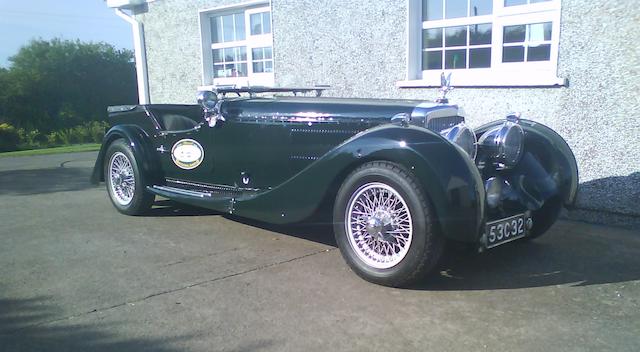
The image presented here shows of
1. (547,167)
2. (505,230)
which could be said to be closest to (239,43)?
(547,167)

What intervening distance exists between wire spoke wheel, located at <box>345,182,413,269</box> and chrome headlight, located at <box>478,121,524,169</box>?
1019mm

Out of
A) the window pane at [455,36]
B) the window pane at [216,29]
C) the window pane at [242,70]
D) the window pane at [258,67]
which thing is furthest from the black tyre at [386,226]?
the window pane at [216,29]

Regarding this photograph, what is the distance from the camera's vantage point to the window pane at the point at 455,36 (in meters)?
6.31

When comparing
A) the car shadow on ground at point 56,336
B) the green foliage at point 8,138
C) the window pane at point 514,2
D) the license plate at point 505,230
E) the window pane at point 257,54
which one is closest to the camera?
the car shadow on ground at point 56,336

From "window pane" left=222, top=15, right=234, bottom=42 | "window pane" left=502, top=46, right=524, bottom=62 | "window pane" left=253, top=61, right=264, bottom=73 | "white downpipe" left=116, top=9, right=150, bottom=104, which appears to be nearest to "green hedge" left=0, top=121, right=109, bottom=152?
"white downpipe" left=116, top=9, right=150, bottom=104

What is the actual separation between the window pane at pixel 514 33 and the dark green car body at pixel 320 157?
1.55 m

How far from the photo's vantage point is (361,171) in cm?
371

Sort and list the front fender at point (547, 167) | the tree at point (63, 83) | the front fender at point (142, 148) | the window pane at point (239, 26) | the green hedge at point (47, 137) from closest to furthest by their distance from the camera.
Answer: the front fender at point (547, 167), the front fender at point (142, 148), the window pane at point (239, 26), the green hedge at point (47, 137), the tree at point (63, 83)

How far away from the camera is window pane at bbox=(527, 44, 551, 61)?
5.62 m

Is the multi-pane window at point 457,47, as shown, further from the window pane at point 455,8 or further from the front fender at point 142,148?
the front fender at point 142,148

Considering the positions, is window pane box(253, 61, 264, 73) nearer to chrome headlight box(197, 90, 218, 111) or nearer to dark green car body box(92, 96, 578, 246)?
dark green car body box(92, 96, 578, 246)

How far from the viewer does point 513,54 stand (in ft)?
19.4

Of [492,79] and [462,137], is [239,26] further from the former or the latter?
[462,137]

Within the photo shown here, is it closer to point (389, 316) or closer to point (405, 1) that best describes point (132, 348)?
point (389, 316)
